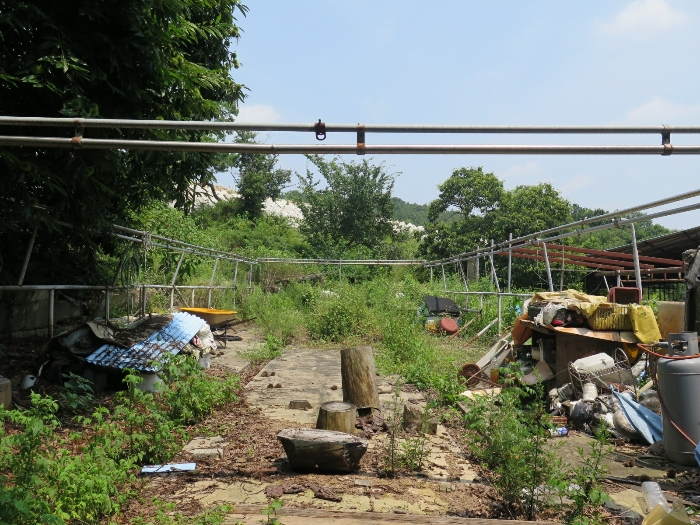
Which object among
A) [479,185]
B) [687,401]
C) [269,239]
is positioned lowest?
[687,401]

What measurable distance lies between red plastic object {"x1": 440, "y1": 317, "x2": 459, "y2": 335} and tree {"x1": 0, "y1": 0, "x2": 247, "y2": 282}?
326 inches

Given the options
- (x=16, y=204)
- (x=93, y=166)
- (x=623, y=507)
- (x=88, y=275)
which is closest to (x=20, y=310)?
(x=88, y=275)

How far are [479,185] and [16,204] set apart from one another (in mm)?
23249

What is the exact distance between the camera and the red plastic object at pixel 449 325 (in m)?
14.4

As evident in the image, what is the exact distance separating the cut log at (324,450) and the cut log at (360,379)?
1.64m

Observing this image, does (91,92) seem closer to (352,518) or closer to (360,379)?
(360,379)

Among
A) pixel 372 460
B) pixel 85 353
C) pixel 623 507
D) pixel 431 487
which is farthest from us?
pixel 85 353

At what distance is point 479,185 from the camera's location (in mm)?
27312

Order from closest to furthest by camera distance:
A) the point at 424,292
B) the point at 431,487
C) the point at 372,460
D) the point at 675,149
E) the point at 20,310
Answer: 1. the point at 675,149
2. the point at 431,487
3. the point at 372,460
4. the point at 20,310
5. the point at 424,292

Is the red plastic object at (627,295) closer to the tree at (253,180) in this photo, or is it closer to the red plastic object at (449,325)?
the red plastic object at (449,325)

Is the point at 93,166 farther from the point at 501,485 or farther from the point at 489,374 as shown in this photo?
the point at 489,374

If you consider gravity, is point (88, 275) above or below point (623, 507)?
above

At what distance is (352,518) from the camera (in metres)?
3.86

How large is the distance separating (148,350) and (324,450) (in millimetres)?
4053
